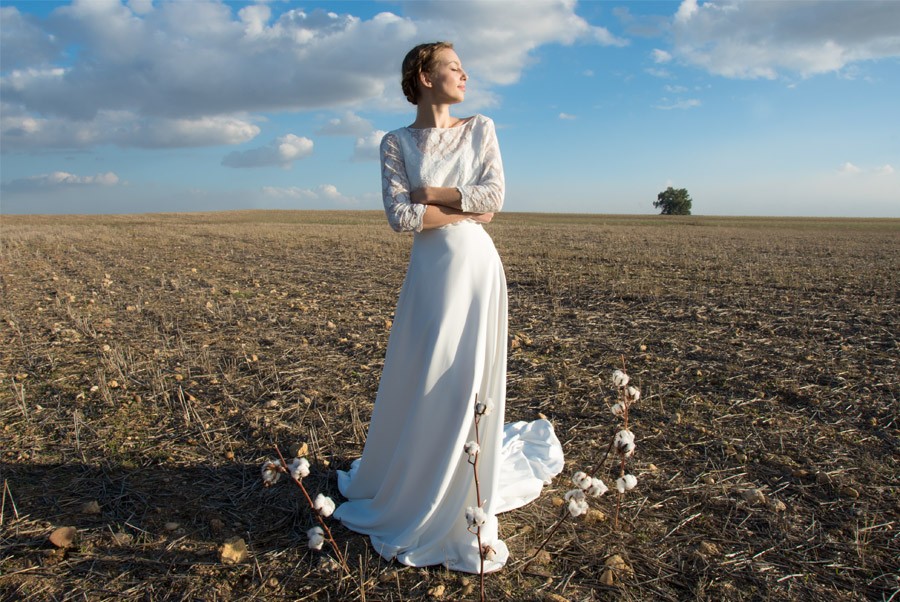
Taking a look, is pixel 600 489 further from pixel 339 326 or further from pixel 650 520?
pixel 339 326

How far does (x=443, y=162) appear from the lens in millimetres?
3246

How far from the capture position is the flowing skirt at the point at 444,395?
3154 mm

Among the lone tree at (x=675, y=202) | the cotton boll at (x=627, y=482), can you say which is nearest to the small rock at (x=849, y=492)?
the cotton boll at (x=627, y=482)

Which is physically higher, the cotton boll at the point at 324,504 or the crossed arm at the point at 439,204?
the crossed arm at the point at 439,204

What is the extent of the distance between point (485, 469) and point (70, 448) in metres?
3.41

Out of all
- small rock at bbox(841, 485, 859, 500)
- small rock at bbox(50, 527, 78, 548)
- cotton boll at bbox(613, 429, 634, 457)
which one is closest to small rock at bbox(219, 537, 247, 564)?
small rock at bbox(50, 527, 78, 548)

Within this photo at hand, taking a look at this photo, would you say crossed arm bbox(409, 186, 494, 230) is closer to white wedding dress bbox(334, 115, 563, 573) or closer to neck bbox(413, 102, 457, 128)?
white wedding dress bbox(334, 115, 563, 573)

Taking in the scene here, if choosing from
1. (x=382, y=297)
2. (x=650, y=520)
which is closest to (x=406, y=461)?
(x=650, y=520)

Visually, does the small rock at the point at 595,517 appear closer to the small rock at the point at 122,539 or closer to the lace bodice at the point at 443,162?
the lace bodice at the point at 443,162

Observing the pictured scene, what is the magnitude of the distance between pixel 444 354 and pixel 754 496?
231 centimetres

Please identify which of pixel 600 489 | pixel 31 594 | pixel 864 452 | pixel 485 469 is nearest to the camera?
pixel 600 489

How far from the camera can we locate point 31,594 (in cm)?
299

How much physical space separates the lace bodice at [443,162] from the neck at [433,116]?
0.06 meters

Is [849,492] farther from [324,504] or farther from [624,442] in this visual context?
[324,504]
